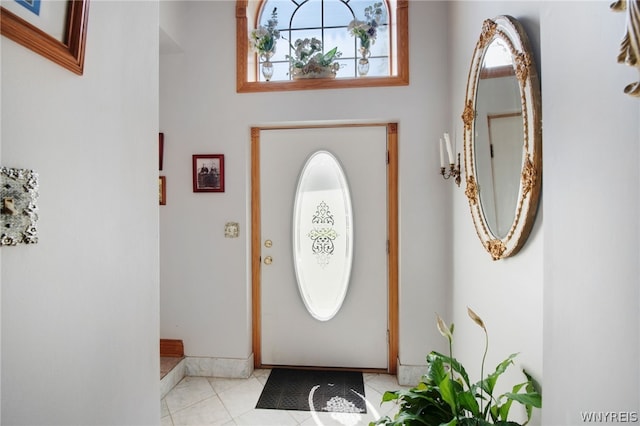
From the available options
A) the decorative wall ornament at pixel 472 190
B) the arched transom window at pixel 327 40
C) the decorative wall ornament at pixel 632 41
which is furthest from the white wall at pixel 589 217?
the arched transom window at pixel 327 40

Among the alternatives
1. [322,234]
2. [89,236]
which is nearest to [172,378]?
[322,234]

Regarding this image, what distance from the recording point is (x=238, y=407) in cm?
206

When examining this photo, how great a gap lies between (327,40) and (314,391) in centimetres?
262

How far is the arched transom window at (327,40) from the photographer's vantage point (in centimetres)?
236

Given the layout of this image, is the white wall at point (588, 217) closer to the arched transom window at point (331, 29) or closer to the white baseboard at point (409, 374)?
the white baseboard at point (409, 374)

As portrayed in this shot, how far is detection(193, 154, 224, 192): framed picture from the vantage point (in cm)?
245

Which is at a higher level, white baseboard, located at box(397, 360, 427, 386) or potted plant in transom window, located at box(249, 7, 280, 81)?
potted plant in transom window, located at box(249, 7, 280, 81)

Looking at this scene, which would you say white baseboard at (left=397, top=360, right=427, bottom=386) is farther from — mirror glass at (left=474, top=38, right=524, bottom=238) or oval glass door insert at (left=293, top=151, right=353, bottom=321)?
mirror glass at (left=474, top=38, right=524, bottom=238)

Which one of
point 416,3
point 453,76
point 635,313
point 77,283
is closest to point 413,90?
point 453,76

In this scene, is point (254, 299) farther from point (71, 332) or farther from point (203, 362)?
point (71, 332)

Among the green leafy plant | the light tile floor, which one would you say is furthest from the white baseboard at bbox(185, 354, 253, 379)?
the green leafy plant

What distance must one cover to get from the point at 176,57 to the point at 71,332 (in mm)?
2325

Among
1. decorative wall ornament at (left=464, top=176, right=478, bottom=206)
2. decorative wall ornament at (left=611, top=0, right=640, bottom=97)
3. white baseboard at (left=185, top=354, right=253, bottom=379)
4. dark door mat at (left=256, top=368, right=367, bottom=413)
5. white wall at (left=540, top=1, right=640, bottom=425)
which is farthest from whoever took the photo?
white baseboard at (left=185, top=354, right=253, bottom=379)

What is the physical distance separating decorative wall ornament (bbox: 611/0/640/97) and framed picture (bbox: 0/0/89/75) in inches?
38.8
